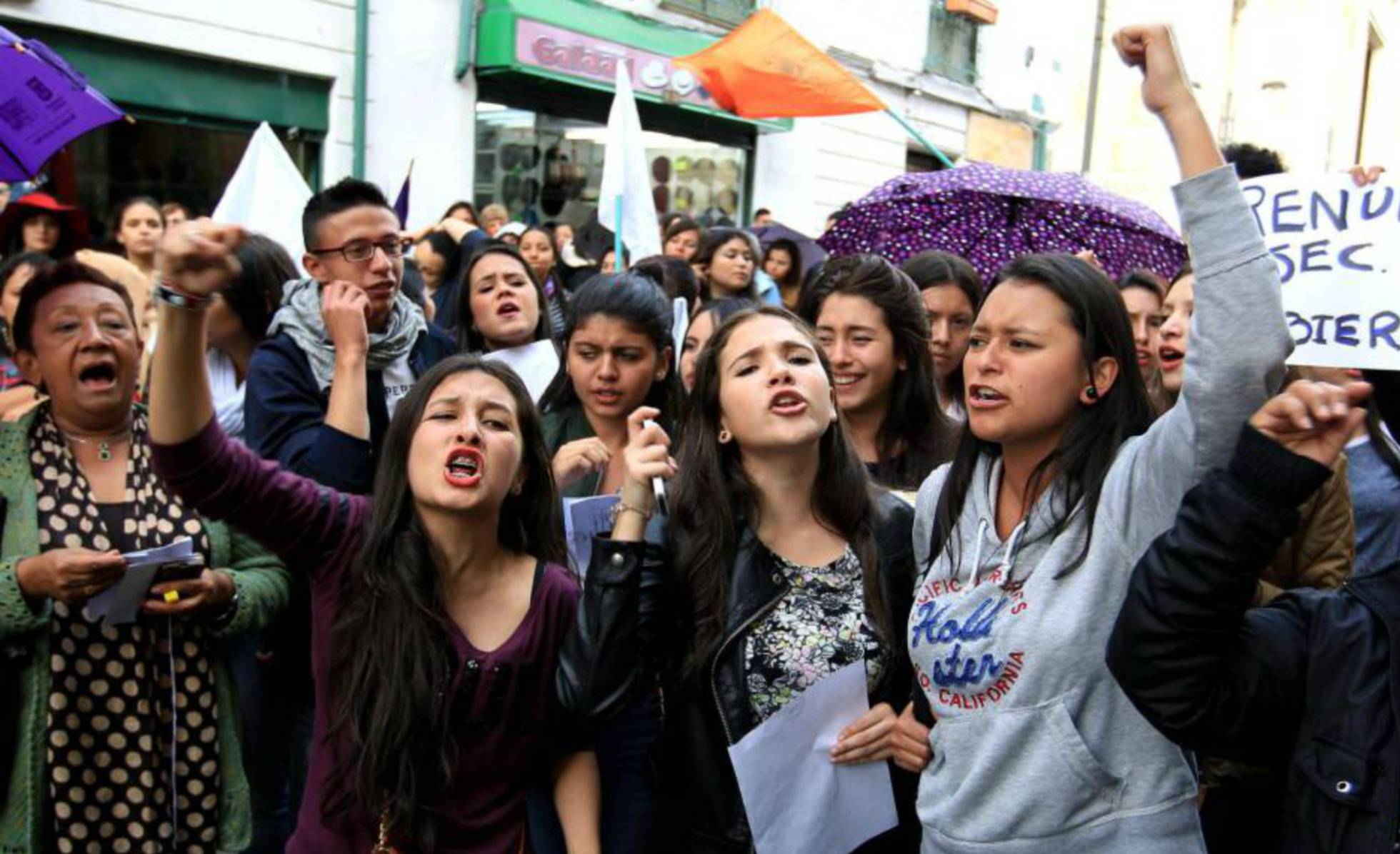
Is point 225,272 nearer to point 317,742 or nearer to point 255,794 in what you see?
point 317,742

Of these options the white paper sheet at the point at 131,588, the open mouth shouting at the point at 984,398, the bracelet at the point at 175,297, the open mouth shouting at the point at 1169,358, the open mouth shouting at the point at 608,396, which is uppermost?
the bracelet at the point at 175,297

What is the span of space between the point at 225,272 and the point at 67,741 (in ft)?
4.36

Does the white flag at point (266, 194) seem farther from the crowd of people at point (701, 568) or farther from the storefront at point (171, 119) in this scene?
the storefront at point (171, 119)

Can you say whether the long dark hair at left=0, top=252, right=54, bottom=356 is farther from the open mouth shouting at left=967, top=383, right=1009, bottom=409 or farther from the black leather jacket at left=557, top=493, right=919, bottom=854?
the open mouth shouting at left=967, top=383, right=1009, bottom=409

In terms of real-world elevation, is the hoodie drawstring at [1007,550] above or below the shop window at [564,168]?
below

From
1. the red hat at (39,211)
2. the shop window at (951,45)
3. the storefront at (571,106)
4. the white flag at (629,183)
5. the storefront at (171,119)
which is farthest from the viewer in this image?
the shop window at (951,45)

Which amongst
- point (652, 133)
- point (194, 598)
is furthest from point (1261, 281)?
point (652, 133)

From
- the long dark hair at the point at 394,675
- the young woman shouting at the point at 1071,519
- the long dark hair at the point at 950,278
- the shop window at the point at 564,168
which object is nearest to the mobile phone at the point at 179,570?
the long dark hair at the point at 394,675

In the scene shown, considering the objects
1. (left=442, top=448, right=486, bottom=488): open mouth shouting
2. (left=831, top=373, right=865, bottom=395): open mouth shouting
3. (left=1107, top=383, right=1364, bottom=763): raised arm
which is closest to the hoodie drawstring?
(left=1107, top=383, right=1364, bottom=763): raised arm

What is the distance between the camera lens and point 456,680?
226cm

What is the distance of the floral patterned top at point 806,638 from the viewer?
2309mm

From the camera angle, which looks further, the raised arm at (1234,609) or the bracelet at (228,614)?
the bracelet at (228,614)

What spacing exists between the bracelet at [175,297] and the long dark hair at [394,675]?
0.58 metres

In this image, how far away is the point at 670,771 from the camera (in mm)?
2424
